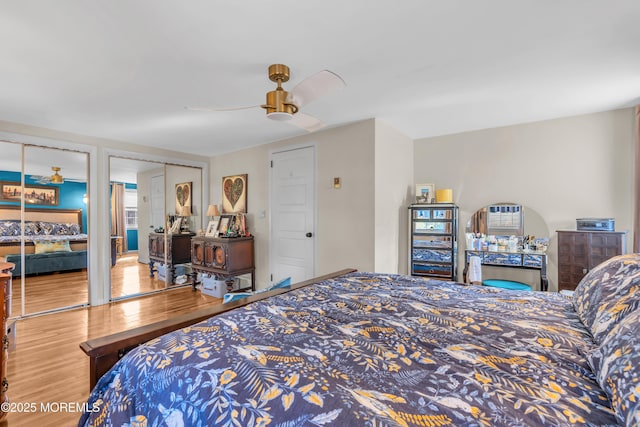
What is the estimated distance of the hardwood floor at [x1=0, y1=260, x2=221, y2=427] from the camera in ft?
6.43

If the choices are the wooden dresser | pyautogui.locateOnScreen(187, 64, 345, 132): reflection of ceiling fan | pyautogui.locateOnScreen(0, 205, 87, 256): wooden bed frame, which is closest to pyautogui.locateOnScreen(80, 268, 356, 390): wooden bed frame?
the wooden dresser

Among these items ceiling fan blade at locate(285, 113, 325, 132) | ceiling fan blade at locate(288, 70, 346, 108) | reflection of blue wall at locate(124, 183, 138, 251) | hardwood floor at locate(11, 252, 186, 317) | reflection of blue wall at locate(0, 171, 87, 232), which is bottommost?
hardwood floor at locate(11, 252, 186, 317)

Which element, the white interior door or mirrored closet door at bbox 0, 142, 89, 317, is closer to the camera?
mirrored closet door at bbox 0, 142, 89, 317

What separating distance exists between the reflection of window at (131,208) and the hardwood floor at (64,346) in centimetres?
63

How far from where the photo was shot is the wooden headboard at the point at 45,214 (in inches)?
138

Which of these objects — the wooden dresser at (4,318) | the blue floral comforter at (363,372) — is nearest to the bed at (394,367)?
the blue floral comforter at (363,372)

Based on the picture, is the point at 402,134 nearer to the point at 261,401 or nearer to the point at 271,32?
the point at 271,32

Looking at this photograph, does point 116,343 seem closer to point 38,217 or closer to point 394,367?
point 394,367

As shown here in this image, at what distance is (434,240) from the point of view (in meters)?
3.77

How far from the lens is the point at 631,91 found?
271 cm

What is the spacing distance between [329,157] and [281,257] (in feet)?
5.39

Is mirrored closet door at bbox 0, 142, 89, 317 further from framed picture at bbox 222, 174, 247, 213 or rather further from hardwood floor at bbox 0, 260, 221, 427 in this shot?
framed picture at bbox 222, 174, 247, 213

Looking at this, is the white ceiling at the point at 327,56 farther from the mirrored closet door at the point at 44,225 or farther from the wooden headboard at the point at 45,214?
the wooden headboard at the point at 45,214

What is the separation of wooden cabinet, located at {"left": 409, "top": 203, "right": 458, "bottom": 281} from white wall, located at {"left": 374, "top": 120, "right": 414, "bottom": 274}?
200mm
